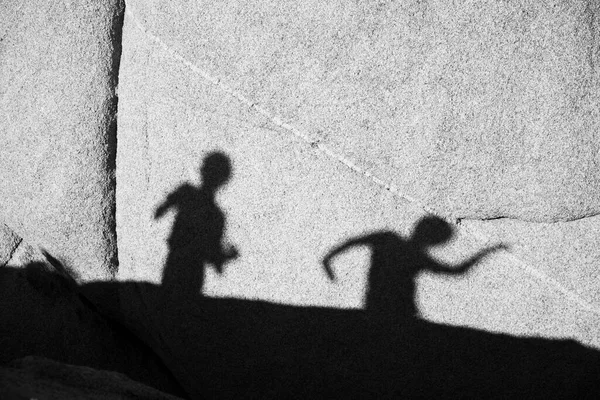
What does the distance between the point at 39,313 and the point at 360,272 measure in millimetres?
1601

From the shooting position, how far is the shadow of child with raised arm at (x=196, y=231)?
236 cm

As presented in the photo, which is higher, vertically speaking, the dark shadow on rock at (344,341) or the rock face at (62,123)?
the rock face at (62,123)

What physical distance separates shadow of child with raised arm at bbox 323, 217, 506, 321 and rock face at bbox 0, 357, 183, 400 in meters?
0.88

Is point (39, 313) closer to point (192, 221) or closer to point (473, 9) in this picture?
point (192, 221)

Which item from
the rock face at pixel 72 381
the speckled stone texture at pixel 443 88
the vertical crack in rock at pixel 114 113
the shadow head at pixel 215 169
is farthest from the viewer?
the vertical crack in rock at pixel 114 113

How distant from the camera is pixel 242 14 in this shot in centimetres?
220

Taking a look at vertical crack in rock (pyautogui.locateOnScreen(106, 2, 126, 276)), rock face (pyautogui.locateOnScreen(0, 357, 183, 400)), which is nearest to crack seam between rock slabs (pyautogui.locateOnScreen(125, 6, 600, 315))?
vertical crack in rock (pyautogui.locateOnScreen(106, 2, 126, 276))

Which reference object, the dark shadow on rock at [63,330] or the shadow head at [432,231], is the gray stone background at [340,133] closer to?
the shadow head at [432,231]

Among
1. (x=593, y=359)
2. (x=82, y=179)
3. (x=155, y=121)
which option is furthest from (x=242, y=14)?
(x=593, y=359)

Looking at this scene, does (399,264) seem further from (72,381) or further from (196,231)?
(72,381)

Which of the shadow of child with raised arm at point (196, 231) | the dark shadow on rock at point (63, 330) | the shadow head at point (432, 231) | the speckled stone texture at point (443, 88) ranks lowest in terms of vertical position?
the dark shadow on rock at point (63, 330)

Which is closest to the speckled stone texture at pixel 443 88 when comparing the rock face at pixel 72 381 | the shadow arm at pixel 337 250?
the shadow arm at pixel 337 250

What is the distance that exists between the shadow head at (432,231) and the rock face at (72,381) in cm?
106

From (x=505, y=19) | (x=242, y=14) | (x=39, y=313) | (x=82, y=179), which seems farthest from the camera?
(x=39, y=313)
